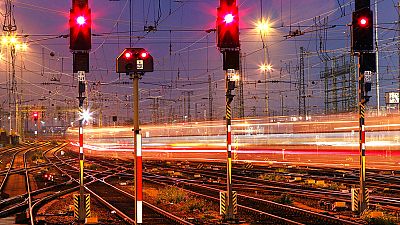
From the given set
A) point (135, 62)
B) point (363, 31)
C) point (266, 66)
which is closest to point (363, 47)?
point (363, 31)

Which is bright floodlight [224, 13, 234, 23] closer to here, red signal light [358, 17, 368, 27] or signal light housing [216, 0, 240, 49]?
signal light housing [216, 0, 240, 49]

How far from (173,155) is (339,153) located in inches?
1021

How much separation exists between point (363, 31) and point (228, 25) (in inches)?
176

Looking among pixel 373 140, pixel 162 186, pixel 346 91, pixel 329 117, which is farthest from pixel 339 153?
pixel 346 91

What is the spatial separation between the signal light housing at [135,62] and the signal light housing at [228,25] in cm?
518

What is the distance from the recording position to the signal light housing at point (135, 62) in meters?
11.5

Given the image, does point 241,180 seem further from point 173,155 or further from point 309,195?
point 173,155

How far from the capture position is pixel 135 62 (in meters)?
11.5

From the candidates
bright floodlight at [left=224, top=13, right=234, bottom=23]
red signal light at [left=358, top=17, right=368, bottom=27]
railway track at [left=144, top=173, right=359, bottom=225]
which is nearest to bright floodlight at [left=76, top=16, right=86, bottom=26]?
bright floodlight at [left=224, top=13, right=234, bottom=23]

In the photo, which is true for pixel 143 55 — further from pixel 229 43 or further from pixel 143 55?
pixel 229 43

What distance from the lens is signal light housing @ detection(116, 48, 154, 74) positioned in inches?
454

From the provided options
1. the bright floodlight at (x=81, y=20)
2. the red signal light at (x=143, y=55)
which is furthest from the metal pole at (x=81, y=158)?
the red signal light at (x=143, y=55)

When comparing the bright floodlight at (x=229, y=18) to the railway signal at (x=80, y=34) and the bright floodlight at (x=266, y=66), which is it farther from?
the bright floodlight at (x=266, y=66)

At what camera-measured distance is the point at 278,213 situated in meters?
19.6
